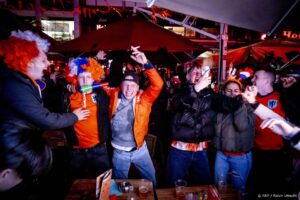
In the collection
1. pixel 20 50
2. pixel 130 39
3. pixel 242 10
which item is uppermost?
pixel 130 39

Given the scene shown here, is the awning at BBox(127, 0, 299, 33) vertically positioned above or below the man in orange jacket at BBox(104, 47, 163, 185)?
above

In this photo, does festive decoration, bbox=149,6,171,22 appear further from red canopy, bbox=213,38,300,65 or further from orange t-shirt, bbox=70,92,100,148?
Result: orange t-shirt, bbox=70,92,100,148

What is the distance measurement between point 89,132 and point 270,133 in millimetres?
2927

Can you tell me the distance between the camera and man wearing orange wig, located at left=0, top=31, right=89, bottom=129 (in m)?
2.29

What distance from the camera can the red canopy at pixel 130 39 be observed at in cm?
455

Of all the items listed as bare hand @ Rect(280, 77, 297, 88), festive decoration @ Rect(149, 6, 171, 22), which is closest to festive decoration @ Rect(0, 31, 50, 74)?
bare hand @ Rect(280, 77, 297, 88)

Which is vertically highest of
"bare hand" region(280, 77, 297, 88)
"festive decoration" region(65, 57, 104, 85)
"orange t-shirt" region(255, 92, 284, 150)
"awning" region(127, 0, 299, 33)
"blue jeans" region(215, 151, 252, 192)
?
"awning" region(127, 0, 299, 33)

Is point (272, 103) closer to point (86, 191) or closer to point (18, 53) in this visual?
point (86, 191)

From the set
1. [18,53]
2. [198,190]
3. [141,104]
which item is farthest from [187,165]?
[18,53]

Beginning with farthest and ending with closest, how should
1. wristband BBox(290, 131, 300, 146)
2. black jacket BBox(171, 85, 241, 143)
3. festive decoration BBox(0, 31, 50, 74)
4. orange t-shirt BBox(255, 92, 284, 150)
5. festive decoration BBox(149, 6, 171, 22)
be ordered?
festive decoration BBox(149, 6, 171, 22)
orange t-shirt BBox(255, 92, 284, 150)
black jacket BBox(171, 85, 241, 143)
festive decoration BBox(0, 31, 50, 74)
wristband BBox(290, 131, 300, 146)

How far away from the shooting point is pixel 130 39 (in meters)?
4.54

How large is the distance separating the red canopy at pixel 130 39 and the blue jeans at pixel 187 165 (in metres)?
2.09

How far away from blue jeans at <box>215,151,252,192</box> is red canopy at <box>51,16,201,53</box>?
2260 millimetres

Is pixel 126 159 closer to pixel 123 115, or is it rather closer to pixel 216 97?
pixel 123 115
